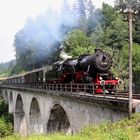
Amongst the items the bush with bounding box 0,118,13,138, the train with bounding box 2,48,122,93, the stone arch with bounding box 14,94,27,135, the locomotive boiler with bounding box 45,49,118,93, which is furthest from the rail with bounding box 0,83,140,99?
the bush with bounding box 0,118,13,138

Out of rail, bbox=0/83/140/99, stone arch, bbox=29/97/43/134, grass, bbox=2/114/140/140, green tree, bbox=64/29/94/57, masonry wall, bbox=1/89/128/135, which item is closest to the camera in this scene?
grass, bbox=2/114/140/140

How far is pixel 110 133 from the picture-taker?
12.5 m

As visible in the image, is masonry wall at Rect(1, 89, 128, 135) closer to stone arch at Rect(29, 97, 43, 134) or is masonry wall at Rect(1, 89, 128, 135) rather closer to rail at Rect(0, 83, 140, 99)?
stone arch at Rect(29, 97, 43, 134)

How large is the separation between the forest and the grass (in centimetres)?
3033

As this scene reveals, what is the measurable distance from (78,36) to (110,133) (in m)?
50.1

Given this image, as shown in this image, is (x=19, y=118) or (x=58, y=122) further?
(x=19, y=118)

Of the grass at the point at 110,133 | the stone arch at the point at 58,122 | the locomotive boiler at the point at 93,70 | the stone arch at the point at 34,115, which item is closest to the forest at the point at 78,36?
the stone arch at the point at 34,115

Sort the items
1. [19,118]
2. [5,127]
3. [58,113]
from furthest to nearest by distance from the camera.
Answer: [5,127]
[19,118]
[58,113]

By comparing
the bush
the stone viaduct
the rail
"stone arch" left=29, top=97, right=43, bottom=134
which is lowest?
the bush

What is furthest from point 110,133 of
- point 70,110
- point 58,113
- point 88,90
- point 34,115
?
point 34,115

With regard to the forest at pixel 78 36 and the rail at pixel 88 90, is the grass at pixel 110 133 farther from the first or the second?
the forest at pixel 78 36

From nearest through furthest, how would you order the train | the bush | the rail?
the rail
the train
the bush

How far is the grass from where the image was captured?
1176 centimetres

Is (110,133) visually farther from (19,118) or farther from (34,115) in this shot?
(19,118)
